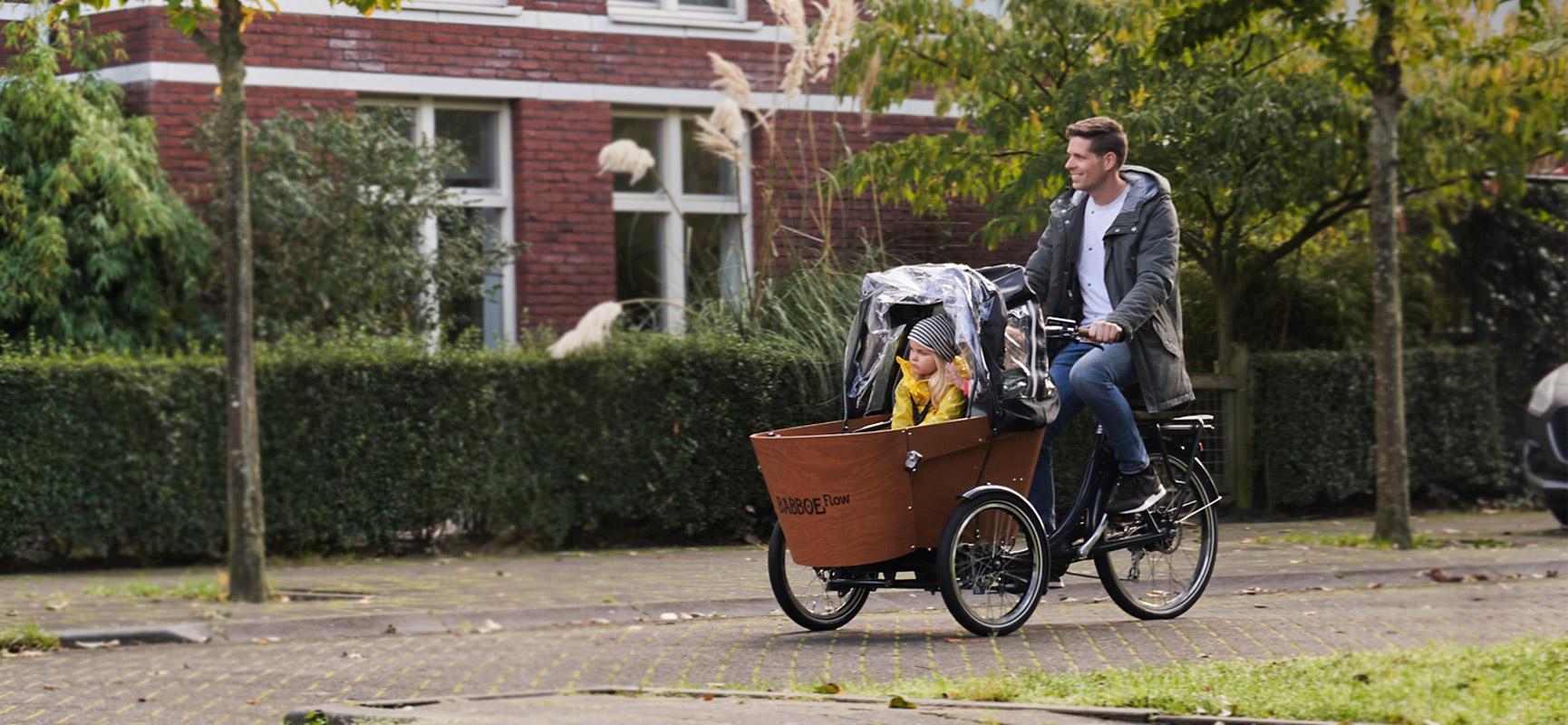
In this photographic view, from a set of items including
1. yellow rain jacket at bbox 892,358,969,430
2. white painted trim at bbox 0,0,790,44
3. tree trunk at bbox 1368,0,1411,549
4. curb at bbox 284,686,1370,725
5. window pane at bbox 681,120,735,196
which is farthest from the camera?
window pane at bbox 681,120,735,196

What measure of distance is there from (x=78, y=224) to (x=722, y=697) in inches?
384

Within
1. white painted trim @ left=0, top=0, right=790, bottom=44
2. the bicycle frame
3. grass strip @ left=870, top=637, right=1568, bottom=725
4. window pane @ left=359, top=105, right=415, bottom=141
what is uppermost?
white painted trim @ left=0, top=0, right=790, bottom=44

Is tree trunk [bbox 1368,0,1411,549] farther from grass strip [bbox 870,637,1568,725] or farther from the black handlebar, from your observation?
grass strip [bbox 870,637,1568,725]

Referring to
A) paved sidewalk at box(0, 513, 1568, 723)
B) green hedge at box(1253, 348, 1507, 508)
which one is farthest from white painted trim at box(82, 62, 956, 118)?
paved sidewalk at box(0, 513, 1568, 723)

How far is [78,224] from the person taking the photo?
15094 millimetres

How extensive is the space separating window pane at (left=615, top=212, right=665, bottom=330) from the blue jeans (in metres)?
10.2

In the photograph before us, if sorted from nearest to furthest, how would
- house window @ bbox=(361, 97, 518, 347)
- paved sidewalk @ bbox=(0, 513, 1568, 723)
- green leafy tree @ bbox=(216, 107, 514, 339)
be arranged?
paved sidewalk @ bbox=(0, 513, 1568, 723), green leafy tree @ bbox=(216, 107, 514, 339), house window @ bbox=(361, 97, 518, 347)

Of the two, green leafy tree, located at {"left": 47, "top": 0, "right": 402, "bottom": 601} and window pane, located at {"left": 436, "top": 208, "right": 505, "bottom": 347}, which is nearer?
green leafy tree, located at {"left": 47, "top": 0, "right": 402, "bottom": 601}

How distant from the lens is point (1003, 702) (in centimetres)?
652

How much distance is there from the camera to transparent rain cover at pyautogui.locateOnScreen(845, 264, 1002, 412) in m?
8.53

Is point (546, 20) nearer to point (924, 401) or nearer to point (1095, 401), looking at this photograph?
point (924, 401)

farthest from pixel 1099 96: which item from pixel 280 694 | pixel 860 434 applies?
pixel 280 694

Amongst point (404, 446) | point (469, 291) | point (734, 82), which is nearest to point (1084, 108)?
point (734, 82)

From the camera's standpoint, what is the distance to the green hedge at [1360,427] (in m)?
16.1
